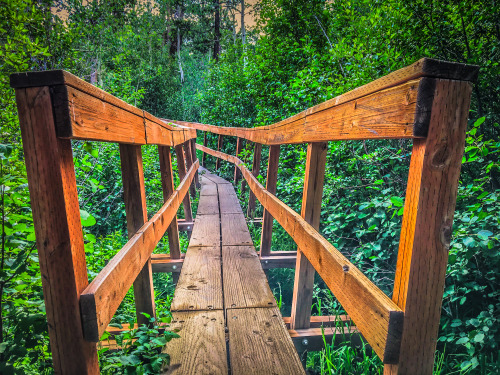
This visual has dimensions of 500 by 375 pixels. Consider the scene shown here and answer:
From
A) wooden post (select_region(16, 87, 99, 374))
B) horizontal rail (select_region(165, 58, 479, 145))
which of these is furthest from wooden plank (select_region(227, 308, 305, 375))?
horizontal rail (select_region(165, 58, 479, 145))

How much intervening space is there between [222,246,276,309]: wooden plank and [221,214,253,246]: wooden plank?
20cm

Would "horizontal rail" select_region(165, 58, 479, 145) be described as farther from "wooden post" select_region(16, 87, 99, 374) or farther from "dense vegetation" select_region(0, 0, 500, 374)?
"wooden post" select_region(16, 87, 99, 374)

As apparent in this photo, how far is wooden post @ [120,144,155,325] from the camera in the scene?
1.86 meters

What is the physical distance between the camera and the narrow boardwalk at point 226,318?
4.97 feet

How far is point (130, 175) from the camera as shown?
1897 mm

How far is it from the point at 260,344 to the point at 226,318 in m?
0.34

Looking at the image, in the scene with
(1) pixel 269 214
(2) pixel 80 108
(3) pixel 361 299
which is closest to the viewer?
(2) pixel 80 108

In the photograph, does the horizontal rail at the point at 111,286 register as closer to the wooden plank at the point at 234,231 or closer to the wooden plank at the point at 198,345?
the wooden plank at the point at 198,345

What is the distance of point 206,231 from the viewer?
374 cm

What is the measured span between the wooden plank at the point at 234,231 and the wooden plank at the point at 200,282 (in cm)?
29

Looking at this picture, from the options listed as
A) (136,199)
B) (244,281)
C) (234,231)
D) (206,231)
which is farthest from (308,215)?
(206,231)

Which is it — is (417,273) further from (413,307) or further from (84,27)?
(84,27)

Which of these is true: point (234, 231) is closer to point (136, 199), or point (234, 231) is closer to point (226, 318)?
point (226, 318)

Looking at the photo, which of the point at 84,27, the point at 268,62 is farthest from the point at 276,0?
the point at 84,27
